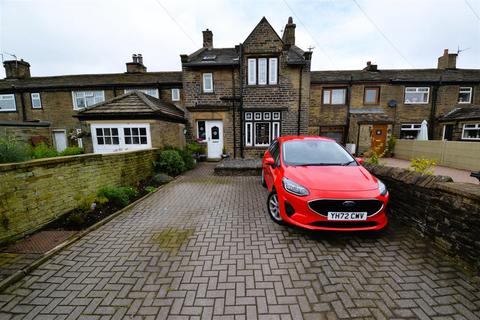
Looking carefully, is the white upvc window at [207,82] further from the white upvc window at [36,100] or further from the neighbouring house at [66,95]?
the white upvc window at [36,100]

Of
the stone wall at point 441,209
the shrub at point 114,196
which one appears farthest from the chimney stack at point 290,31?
the shrub at point 114,196

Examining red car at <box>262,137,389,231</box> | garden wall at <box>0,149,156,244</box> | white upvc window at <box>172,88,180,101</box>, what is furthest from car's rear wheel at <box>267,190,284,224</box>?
white upvc window at <box>172,88,180,101</box>

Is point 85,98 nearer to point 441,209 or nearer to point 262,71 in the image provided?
point 262,71

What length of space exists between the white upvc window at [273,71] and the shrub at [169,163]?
713 centimetres

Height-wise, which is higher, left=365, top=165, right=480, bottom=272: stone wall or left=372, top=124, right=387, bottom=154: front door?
left=372, top=124, right=387, bottom=154: front door

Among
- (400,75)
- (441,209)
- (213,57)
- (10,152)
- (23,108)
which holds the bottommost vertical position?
(441,209)

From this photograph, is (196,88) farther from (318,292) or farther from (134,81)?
(318,292)

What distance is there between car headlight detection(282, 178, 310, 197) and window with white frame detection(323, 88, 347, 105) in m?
12.9

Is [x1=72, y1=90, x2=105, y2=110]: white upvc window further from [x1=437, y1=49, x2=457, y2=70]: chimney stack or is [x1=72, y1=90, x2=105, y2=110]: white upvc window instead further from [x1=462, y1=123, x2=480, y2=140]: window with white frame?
[x1=437, y1=49, x2=457, y2=70]: chimney stack

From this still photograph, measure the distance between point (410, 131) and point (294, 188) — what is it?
1640 centimetres

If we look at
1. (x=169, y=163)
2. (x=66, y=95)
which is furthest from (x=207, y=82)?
(x=66, y=95)

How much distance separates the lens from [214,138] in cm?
1241

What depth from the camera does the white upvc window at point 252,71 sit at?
1150 cm

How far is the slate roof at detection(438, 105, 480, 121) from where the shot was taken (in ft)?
40.4
